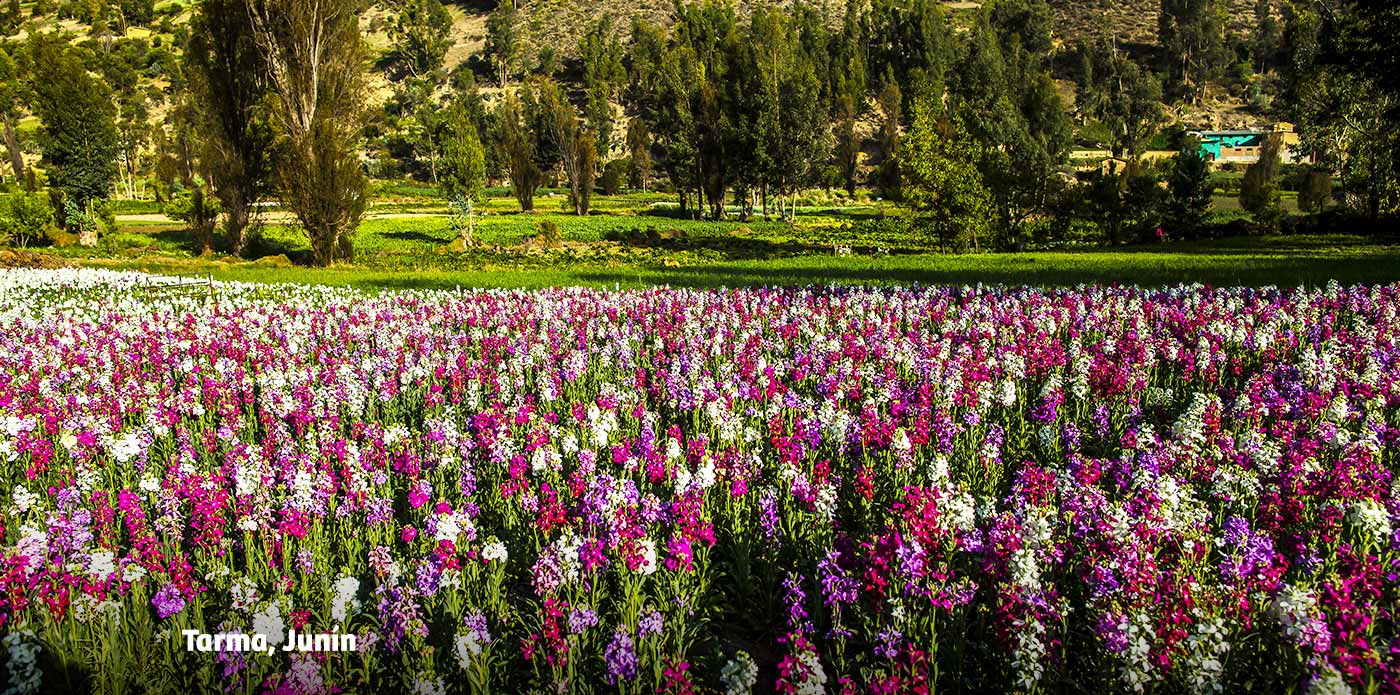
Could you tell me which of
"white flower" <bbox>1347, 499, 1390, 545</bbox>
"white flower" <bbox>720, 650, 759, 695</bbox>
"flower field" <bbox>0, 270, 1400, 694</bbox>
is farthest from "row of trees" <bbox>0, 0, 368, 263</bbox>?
"white flower" <bbox>1347, 499, 1390, 545</bbox>

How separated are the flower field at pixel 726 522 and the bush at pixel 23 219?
39687mm

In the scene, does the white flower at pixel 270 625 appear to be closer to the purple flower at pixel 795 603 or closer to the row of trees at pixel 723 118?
the purple flower at pixel 795 603

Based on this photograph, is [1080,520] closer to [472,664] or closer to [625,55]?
[472,664]

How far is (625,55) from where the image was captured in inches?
6747

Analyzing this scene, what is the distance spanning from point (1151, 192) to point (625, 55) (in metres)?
150

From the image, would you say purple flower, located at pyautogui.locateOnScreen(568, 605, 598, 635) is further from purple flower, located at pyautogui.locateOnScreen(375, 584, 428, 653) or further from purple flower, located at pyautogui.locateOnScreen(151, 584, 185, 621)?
purple flower, located at pyautogui.locateOnScreen(151, 584, 185, 621)

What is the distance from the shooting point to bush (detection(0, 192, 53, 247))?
40.0 meters

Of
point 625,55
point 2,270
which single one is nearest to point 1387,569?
point 2,270

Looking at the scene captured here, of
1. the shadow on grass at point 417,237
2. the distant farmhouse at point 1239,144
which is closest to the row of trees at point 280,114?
the shadow on grass at point 417,237

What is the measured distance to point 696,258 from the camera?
3497 cm

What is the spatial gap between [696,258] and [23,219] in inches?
1363

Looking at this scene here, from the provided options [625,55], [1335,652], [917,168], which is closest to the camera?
[1335,652]

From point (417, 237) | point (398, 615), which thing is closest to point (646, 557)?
point (398, 615)

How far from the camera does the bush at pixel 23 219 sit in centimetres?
4000
